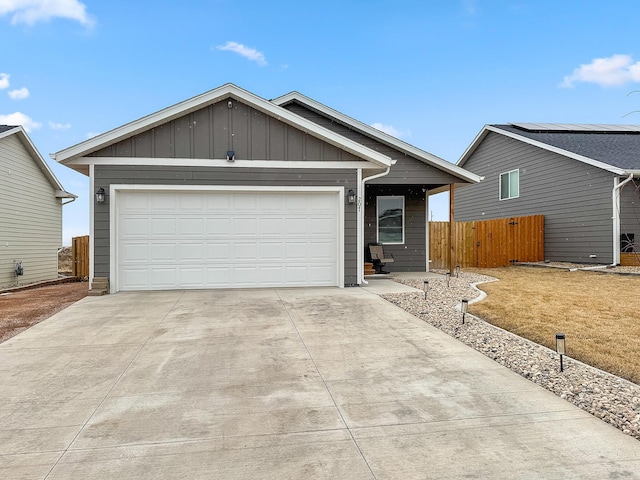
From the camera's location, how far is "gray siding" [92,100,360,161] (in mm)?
8797

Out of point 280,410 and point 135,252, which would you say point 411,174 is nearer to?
point 135,252

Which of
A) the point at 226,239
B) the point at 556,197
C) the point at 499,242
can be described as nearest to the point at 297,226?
the point at 226,239

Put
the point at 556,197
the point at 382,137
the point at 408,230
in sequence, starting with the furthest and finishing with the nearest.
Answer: the point at 556,197 < the point at 408,230 < the point at 382,137

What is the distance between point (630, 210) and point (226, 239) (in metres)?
13.4

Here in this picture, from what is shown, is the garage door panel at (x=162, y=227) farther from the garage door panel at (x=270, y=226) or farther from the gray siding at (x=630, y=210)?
the gray siding at (x=630, y=210)

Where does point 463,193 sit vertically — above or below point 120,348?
above

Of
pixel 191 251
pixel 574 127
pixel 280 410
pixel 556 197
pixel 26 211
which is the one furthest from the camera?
pixel 574 127

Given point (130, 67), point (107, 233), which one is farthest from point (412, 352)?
point (130, 67)

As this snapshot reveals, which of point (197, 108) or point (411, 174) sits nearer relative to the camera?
point (197, 108)

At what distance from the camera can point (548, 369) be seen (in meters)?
4.14

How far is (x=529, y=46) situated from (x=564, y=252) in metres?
7.90

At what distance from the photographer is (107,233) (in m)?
8.66

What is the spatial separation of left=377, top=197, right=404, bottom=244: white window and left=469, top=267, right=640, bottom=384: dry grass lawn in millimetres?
3754

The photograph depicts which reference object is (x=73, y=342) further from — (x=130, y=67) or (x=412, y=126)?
(x=412, y=126)
